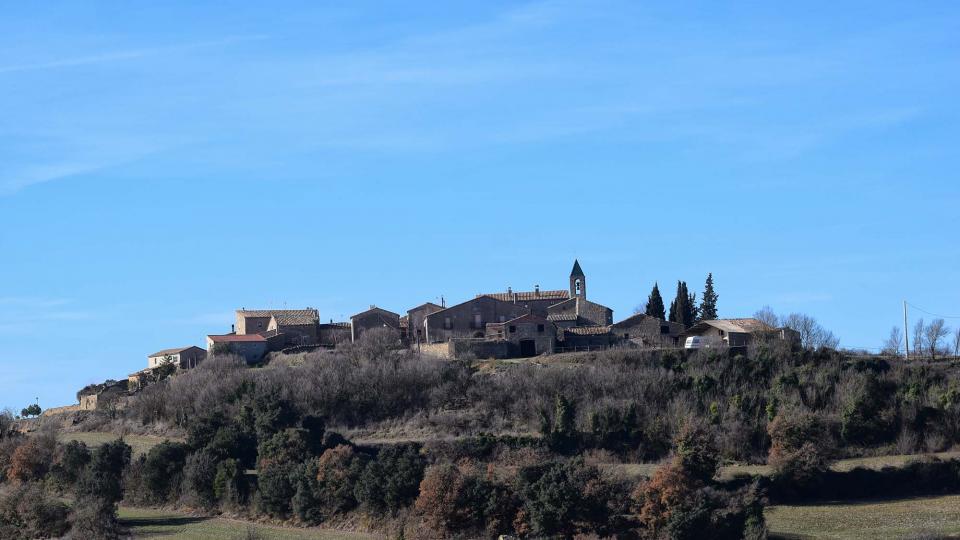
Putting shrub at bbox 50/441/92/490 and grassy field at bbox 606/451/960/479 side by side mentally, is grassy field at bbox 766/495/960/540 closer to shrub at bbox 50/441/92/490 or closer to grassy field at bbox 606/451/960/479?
grassy field at bbox 606/451/960/479

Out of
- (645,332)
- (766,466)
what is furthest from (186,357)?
(766,466)

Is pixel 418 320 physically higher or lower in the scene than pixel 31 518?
higher

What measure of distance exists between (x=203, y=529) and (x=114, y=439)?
17963mm

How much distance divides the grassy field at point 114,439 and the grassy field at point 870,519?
999 inches

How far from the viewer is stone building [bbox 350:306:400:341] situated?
243 ft

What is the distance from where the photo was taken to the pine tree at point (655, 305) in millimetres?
77625

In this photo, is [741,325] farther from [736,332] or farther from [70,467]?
[70,467]

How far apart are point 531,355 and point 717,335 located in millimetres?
9047

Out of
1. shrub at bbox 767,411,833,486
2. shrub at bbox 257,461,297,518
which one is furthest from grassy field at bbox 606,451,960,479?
shrub at bbox 257,461,297,518

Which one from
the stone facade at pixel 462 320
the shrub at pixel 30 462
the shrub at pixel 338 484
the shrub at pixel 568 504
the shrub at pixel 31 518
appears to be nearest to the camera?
the shrub at pixel 568 504

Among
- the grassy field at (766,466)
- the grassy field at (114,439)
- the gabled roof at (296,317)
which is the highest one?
the gabled roof at (296,317)

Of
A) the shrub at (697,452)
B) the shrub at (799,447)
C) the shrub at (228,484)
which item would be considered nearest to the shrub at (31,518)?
the shrub at (228,484)

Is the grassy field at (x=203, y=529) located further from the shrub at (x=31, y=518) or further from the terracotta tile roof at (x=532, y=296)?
the terracotta tile roof at (x=532, y=296)

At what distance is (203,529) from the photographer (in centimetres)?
4488
